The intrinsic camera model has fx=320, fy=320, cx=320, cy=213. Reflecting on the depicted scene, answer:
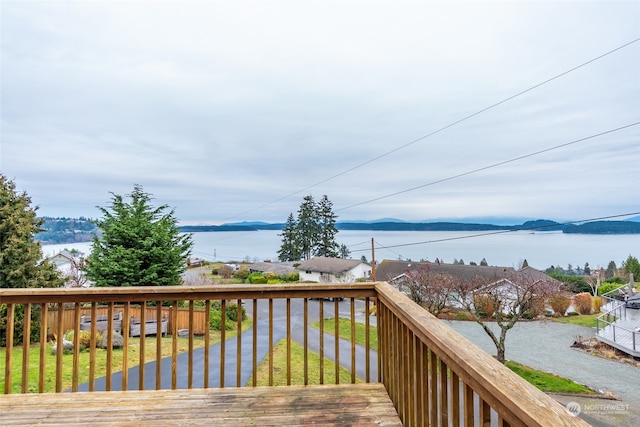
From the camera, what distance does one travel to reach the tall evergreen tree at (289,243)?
2992 centimetres

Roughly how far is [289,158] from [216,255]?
9.96 meters

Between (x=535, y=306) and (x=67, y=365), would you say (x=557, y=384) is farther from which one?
(x=67, y=365)

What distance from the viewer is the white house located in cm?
2013

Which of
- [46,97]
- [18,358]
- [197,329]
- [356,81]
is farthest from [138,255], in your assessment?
[356,81]

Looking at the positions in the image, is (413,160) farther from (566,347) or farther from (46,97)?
(46,97)

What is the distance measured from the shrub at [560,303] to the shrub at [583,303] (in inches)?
5.9

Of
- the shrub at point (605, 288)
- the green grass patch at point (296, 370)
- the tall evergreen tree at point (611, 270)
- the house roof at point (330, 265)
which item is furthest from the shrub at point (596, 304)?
the house roof at point (330, 265)

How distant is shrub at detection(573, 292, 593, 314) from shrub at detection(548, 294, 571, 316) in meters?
0.15

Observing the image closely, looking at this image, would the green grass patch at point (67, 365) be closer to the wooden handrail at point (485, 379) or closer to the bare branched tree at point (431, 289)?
the wooden handrail at point (485, 379)

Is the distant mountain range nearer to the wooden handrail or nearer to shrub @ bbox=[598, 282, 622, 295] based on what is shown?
shrub @ bbox=[598, 282, 622, 295]

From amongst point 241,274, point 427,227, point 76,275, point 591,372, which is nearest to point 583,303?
point 591,372

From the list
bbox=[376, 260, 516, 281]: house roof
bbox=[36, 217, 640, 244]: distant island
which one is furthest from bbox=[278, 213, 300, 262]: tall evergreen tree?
bbox=[376, 260, 516, 281]: house roof

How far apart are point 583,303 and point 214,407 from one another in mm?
7077

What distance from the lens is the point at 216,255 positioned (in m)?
21.5
